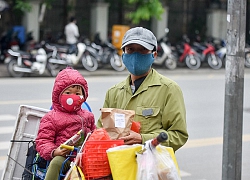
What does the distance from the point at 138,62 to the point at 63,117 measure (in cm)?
62

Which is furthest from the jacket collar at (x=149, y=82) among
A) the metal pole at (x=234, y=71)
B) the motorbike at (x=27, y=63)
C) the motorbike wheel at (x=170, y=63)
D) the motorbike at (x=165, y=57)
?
the motorbike wheel at (x=170, y=63)

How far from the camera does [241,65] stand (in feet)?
16.0

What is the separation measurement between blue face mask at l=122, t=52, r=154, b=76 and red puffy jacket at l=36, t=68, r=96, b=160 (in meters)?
0.34

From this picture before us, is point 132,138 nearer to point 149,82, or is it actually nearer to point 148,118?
point 148,118

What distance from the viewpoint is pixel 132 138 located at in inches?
139

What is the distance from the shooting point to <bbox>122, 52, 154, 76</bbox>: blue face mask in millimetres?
3809

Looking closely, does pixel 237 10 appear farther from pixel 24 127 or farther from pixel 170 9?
pixel 170 9

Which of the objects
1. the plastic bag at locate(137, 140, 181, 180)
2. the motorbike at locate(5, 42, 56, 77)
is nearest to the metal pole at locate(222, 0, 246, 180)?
the plastic bag at locate(137, 140, 181, 180)

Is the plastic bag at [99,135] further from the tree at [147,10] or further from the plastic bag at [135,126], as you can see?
the tree at [147,10]

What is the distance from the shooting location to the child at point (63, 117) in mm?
3854

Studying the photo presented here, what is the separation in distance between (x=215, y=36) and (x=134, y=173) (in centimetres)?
2451

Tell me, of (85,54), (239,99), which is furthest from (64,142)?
(85,54)

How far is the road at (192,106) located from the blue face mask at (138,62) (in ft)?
12.2

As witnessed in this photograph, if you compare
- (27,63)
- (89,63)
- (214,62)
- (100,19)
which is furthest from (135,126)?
(100,19)
